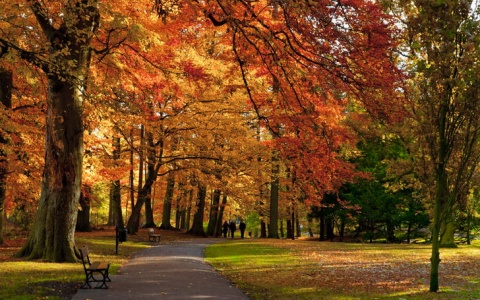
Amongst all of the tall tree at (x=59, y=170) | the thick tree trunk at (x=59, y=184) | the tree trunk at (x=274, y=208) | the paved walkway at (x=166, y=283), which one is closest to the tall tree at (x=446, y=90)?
the paved walkway at (x=166, y=283)

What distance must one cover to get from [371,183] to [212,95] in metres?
14.4

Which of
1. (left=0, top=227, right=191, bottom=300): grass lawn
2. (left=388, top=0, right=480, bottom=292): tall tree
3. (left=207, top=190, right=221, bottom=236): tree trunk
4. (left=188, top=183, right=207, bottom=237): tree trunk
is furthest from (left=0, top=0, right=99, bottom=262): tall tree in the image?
(left=207, top=190, right=221, bottom=236): tree trunk

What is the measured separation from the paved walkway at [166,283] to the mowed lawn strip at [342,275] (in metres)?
0.62

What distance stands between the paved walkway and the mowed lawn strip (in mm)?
621

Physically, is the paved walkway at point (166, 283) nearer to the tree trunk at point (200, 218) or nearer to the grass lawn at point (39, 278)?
the grass lawn at point (39, 278)

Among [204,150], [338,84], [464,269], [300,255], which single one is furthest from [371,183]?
[338,84]

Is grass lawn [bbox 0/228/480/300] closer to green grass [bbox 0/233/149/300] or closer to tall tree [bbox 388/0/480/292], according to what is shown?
green grass [bbox 0/233/149/300]

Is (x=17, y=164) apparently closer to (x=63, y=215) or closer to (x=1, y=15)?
(x=63, y=215)

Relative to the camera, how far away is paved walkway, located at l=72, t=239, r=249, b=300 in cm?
1013

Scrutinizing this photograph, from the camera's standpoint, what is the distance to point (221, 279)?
13.1 meters

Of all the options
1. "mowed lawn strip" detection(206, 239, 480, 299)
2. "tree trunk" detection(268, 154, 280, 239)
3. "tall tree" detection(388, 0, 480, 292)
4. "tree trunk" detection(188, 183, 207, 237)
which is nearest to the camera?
"tall tree" detection(388, 0, 480, 292)

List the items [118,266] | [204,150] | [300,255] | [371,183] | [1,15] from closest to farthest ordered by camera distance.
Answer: [1,15] → [118,266] → [300,255] → [204,150] → [371,183]

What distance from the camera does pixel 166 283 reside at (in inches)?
465

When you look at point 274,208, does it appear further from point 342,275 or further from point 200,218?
point 342,275
